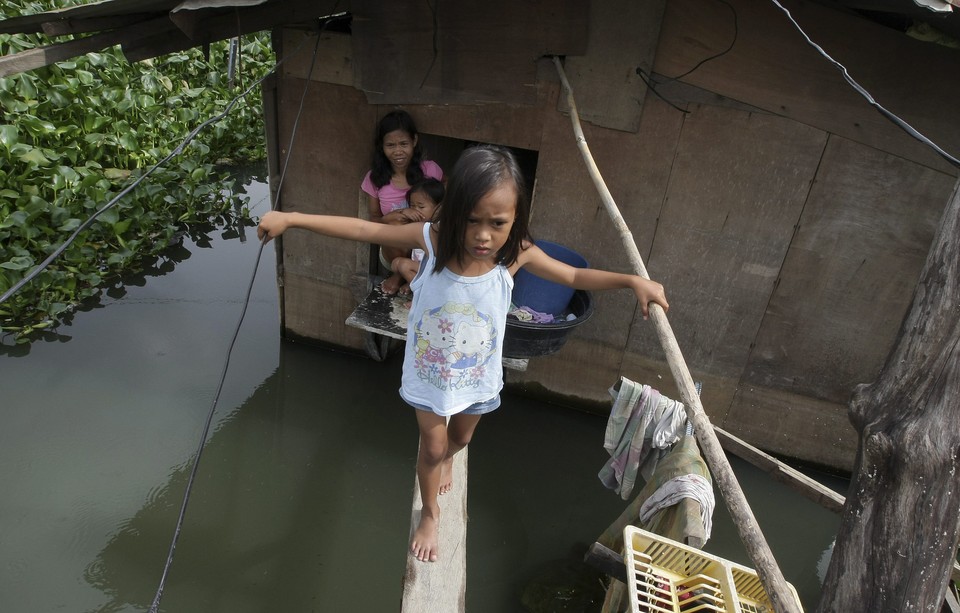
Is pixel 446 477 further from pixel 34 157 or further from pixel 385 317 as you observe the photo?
pixel 34 157

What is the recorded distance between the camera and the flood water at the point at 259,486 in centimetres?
315

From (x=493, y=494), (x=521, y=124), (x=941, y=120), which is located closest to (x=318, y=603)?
(x=493, y=494)

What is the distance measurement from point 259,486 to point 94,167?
3.74 m

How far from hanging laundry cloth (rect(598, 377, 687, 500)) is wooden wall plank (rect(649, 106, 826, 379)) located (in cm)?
111

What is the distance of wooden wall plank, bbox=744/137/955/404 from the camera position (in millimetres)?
3201

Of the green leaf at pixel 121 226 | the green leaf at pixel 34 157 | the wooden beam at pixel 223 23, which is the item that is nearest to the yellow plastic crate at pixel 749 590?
the wooden beam at pixel 223 23

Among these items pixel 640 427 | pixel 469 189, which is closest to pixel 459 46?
pixel 469 189

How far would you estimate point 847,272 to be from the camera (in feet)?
11.3

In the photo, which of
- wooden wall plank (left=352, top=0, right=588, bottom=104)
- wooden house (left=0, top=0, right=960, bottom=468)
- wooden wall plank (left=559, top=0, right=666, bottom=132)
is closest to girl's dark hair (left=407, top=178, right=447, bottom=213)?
wooden house (left=0, top=0, right=960, bottom=468)

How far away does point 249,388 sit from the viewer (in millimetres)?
4352

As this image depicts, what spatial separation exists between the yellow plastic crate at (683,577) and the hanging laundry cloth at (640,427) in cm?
64

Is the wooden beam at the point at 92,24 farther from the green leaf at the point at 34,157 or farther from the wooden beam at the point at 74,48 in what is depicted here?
the green leaf at the point at 34,157

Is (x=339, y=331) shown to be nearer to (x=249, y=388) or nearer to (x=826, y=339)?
(x=249, y=388)

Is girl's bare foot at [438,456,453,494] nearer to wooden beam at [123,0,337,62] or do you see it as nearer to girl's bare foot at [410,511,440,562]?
girl's bare foot at [410,511,440,562]
